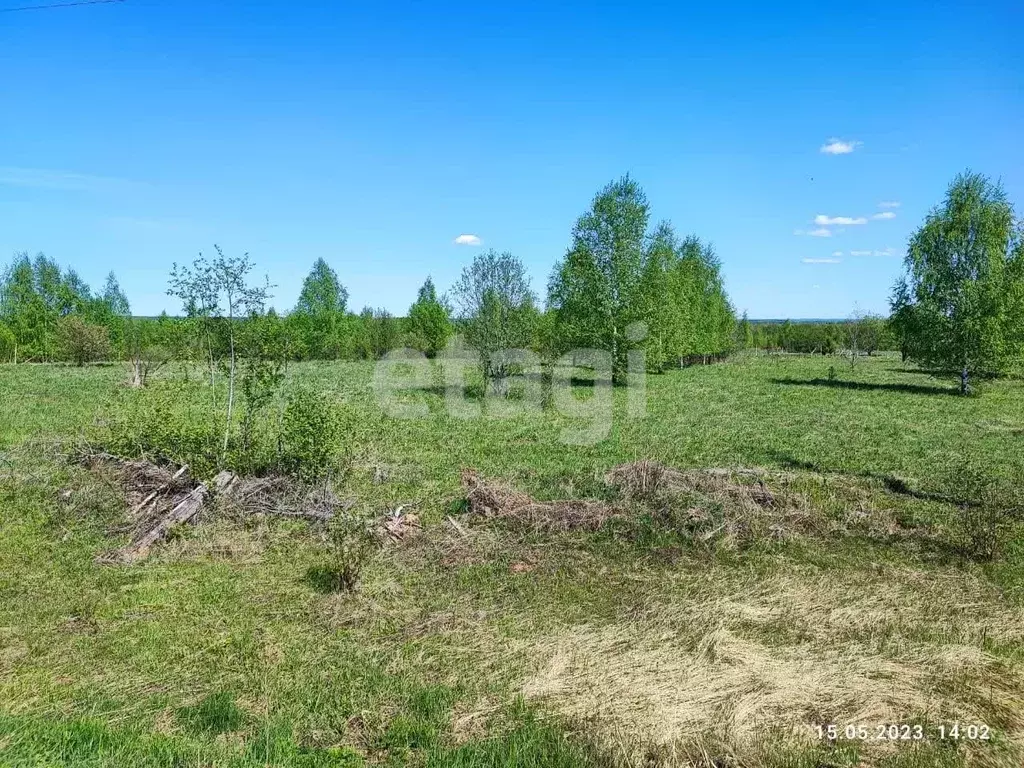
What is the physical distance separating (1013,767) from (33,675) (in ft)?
25.3

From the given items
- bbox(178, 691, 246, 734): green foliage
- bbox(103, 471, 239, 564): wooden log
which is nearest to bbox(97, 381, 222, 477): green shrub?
bbox(103, 471, 239, 564): wooden log

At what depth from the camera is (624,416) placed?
67.7 feet

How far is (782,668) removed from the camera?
5.47 meters

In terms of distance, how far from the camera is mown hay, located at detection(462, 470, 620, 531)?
925 centimetres

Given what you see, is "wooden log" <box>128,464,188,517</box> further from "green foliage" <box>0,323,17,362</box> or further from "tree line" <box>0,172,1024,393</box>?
"green foliage" <box>0,323,17,362</box>

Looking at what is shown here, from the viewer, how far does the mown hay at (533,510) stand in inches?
364

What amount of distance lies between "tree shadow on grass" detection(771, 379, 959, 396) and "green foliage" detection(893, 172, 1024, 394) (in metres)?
1.37

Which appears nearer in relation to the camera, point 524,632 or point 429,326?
point 524,632

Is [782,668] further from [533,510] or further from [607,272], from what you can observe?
[607,272]

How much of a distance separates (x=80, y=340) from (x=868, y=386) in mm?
50764

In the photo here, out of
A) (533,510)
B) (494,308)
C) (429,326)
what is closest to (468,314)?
(494,308)

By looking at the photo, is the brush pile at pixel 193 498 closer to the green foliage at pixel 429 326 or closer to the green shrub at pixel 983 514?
the green shrub at pixel 983 514

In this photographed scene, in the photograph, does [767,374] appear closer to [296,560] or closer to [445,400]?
[445,400]

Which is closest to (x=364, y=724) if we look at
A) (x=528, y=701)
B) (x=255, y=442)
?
(x=528, y=701)
